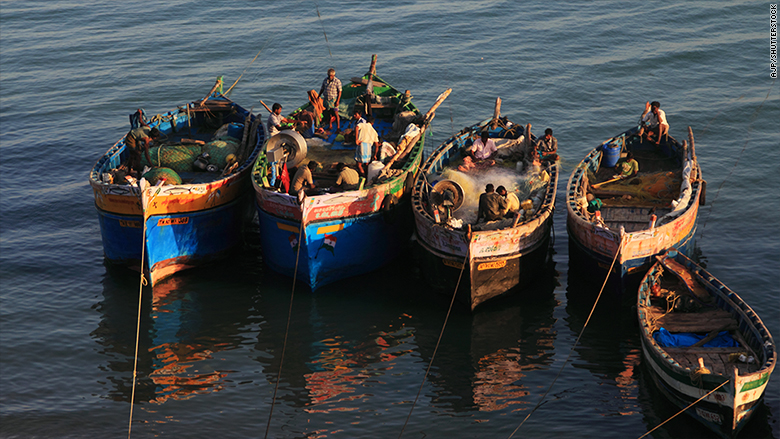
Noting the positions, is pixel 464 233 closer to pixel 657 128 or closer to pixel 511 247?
pixel 511 247

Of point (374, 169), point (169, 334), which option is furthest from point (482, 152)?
point (169, 334)

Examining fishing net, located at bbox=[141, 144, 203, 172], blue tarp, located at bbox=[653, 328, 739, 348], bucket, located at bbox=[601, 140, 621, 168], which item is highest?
fishing net, located at bbox=[141, 144, 203, 172]

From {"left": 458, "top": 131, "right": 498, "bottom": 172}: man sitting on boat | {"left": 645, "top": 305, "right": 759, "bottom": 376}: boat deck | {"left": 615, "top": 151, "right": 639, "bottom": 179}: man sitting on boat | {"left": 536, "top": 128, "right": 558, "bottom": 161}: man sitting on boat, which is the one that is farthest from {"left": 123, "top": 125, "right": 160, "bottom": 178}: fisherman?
{"left": 645, "top": 305, "right": 759, "bottom": 376}: boat deck

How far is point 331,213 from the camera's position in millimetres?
19531

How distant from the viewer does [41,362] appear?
61.4ft

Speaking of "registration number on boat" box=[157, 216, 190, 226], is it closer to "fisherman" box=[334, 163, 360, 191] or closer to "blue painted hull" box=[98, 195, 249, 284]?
"blue painted hull" box=[98, 195, 249, 284]

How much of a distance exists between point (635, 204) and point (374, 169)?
23.7 feet

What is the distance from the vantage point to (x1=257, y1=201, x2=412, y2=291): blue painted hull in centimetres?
1980

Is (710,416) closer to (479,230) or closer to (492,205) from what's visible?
(479,230)

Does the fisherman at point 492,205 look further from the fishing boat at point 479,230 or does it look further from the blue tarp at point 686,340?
the blue tarp at point 686,340

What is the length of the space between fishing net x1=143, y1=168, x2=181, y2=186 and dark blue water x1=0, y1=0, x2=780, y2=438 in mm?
2874

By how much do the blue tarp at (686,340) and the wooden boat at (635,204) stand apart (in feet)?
8.27

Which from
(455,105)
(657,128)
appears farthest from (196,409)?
(455,105)

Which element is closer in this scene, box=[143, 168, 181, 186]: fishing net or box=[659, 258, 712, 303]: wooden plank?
box=[659, 258, 712, 303]: wooden plank
